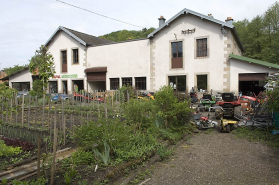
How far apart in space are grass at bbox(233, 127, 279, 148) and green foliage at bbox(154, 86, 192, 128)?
2.12 meters

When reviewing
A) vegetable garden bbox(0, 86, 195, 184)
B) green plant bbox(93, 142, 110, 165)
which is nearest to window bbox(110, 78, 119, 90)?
vegetable garden bbox(0, 86, 195, 184)

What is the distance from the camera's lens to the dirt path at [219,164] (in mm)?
4105

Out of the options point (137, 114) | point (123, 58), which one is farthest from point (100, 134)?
point (123, 58)

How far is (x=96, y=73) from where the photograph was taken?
21.9 m

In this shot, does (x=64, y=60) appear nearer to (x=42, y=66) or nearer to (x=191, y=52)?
(x=191, y=52)

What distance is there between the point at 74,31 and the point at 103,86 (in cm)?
745

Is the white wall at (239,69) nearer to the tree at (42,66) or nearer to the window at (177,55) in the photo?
the window at (177,55)

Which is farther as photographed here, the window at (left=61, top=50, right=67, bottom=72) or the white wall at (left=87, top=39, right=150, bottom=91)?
the window at (left=61, top=50, right=67, bottom=72)

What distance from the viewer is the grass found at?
630 centimetres

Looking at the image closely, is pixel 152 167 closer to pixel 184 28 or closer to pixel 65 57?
pixel 184 28

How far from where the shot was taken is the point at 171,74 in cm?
1811

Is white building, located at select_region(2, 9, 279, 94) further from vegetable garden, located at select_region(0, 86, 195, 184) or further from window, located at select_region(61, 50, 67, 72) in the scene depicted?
vegetable garden, located at select_region(0, 86, 195, 184)

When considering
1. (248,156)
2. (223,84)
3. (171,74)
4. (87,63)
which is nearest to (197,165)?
(248,156)

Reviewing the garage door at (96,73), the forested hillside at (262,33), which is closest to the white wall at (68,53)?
the garage door at (96,73)
